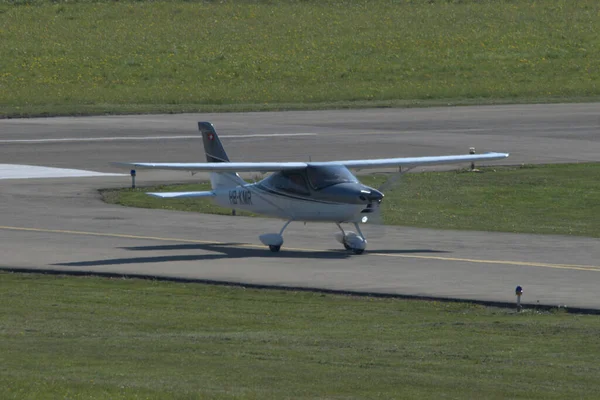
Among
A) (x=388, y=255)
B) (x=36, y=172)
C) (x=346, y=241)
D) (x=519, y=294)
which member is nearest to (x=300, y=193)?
(x=346, y=241)

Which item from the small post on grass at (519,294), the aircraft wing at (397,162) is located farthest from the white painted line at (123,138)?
the small post on grass at (519,294)

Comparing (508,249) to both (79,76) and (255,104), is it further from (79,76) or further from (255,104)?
(79,76)

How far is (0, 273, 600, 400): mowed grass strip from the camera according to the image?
44.2 ft

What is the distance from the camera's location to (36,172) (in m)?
40.7

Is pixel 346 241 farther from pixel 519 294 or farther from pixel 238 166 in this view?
pixel 519 294

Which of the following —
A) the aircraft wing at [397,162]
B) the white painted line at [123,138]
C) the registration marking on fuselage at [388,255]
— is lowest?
the registration marking on fuselage at [388,255]

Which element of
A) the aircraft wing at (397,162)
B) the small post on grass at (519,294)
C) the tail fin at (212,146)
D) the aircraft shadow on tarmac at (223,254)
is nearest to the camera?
the small post on grass at (519,294)

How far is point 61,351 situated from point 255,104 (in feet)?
169

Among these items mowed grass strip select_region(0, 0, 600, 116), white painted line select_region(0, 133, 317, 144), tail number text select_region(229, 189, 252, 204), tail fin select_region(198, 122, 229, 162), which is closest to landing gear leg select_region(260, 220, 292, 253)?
tail number text select_region(229, 189, 252, 204)

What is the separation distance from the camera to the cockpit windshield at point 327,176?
26.0 m

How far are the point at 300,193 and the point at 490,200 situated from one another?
9893mm

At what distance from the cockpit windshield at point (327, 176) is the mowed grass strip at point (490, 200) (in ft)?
16.2

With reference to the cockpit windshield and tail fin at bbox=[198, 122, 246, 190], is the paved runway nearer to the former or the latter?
tail fin at bbox=[198, 122, 246, 190]

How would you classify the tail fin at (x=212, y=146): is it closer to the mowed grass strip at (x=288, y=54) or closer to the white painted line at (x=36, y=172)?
the white painted line at (x=36, y=172)
